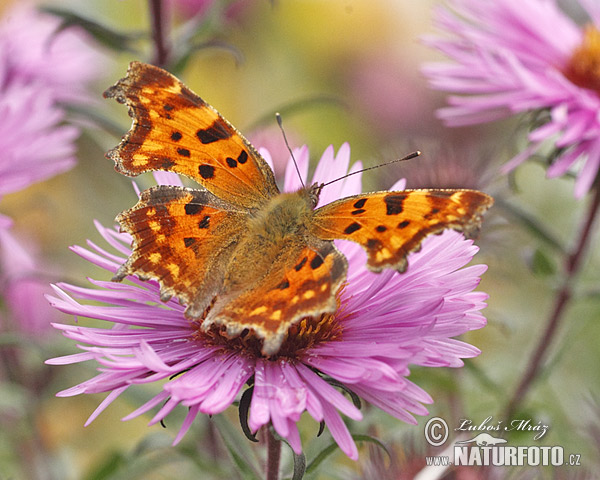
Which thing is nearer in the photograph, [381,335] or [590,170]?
[381,335]

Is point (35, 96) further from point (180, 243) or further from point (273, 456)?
point (273, 456)

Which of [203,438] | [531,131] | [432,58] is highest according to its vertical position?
[432,58]

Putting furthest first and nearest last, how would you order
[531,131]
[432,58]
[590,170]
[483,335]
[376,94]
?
[432,58], [376,94], [483,335], [531,131], [590,170]

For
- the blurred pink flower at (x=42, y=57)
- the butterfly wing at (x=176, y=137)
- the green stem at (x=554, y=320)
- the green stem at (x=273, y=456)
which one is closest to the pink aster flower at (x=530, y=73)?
the green stem at (x=554, y=320)

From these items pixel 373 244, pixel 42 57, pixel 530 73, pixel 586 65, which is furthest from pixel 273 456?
pixel 42 57

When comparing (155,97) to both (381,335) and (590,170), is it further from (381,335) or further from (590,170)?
(590,170)

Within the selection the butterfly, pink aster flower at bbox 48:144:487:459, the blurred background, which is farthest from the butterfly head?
the blurred background

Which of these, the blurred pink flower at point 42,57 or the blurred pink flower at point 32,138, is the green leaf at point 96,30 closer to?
the blurred pink flower at point 32,138

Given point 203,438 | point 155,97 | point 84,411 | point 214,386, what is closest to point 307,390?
point 214,386
